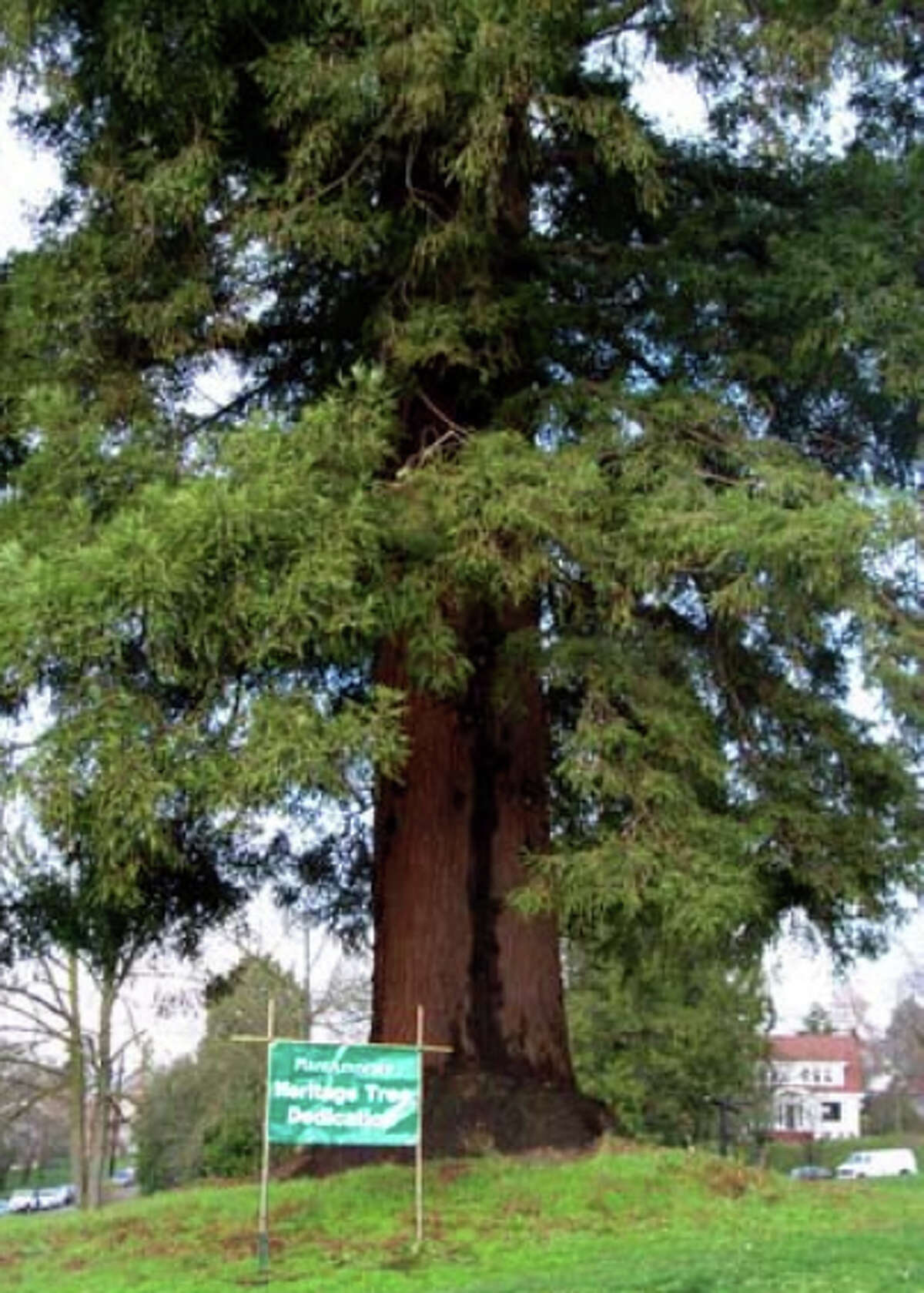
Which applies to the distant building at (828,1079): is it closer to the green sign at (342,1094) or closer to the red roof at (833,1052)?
the red roof at (833,1052)

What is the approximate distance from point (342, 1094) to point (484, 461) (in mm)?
4138

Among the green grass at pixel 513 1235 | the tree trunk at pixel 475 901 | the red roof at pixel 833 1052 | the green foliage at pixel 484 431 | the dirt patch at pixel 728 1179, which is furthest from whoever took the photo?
the red roof at pixel 833 1052

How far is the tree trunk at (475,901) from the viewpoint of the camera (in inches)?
461

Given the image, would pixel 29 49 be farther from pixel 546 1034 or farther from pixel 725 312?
pixel 546 1034

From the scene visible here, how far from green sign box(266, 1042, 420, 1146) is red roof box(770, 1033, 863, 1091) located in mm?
78605

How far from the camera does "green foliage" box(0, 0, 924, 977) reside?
8.99 m

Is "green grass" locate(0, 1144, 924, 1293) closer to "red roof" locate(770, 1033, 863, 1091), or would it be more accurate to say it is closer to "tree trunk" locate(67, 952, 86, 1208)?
"tree trunk" locate(67, 952, 86, 1208)

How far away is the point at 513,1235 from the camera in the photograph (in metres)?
9.63

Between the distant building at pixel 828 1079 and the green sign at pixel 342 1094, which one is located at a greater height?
the distant building at pixel 828 1079

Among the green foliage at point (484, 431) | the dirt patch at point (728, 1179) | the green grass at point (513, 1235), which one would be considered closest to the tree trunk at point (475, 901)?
the green foliage at point (484, 431)

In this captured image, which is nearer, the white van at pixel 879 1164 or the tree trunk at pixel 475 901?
the tree trunk at pixel 475 901

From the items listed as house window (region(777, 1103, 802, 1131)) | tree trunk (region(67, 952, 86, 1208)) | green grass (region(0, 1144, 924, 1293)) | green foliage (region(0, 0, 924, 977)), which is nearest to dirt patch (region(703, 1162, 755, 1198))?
green grass (region(0, 1144, 924, 1293))

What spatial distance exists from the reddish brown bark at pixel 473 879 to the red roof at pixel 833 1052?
249 feet

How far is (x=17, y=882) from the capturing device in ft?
48.2
